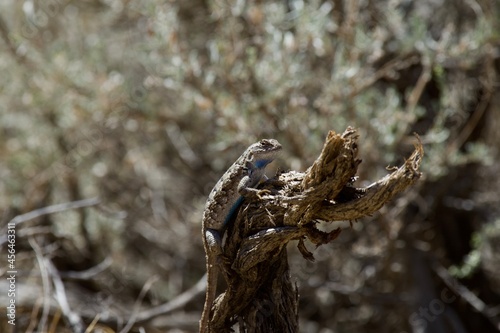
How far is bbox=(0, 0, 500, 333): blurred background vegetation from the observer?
16.1 ft

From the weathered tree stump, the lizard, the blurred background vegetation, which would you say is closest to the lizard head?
the lizard

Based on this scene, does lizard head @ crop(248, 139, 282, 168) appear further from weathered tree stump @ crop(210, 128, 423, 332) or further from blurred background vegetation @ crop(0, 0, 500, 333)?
blurred background vegetation @ crop(0, 0, 500, 333)

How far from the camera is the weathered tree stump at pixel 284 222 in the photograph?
233cm

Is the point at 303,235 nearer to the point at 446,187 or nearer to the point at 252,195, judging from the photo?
the point at 252,195

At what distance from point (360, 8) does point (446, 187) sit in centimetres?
162

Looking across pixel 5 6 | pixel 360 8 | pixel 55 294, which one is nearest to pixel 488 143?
pixel 360 8

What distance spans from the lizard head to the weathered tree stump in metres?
0.40

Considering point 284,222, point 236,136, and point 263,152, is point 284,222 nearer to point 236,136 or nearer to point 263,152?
point 263,152

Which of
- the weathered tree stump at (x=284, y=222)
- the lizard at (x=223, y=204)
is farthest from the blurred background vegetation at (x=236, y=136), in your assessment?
the weathered tree stump at (x=284, y=222)

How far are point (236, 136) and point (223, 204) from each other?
2.00 meters

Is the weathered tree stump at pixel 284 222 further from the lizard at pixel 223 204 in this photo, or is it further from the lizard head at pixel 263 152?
the lizard head at pixel 263 152

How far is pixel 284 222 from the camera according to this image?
98.7 inches

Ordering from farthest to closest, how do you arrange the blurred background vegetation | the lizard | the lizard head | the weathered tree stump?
1. the blurred background vegetation
2. the lizard head
3. the lizard
4. the weathered tree stump

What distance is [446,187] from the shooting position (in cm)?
567
